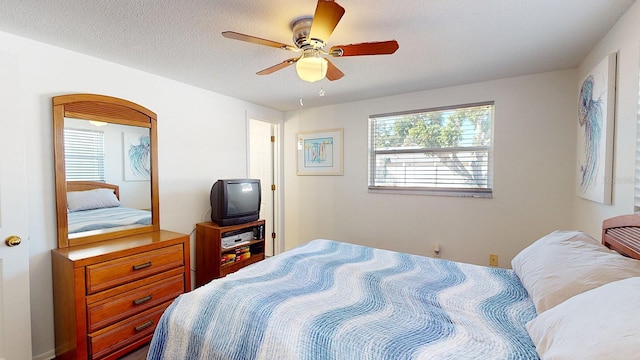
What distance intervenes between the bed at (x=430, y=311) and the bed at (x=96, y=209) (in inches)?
55.5

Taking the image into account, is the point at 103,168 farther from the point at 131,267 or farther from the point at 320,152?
the point at 320,152

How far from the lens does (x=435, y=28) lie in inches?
68.1

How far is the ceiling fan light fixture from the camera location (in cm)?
166

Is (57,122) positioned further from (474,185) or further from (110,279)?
(474,185)

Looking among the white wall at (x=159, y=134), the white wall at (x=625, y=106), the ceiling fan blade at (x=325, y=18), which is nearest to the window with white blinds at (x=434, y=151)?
the white wall at (x=625, y=106)

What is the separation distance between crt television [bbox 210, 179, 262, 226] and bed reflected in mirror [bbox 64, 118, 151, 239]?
623 mm

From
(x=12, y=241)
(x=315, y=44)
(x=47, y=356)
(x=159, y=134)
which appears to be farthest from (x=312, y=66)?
(x=47, y=356)

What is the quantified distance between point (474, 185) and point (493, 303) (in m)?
1.90

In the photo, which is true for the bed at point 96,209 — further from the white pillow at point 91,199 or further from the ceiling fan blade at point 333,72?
the ceiling fan blade at point 333,72

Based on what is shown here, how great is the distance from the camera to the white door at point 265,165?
411 centimetres

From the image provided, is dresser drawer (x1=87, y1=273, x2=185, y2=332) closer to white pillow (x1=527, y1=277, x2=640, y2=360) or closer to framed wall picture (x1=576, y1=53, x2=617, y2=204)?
white pillow (x1=527, y1=277, x2=640, y2=360)

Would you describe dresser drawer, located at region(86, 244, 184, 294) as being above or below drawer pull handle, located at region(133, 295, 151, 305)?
above

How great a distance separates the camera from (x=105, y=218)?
227cm

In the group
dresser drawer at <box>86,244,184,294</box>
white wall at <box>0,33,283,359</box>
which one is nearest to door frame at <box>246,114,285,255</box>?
white wall at <box>0,33,283,359</box>
